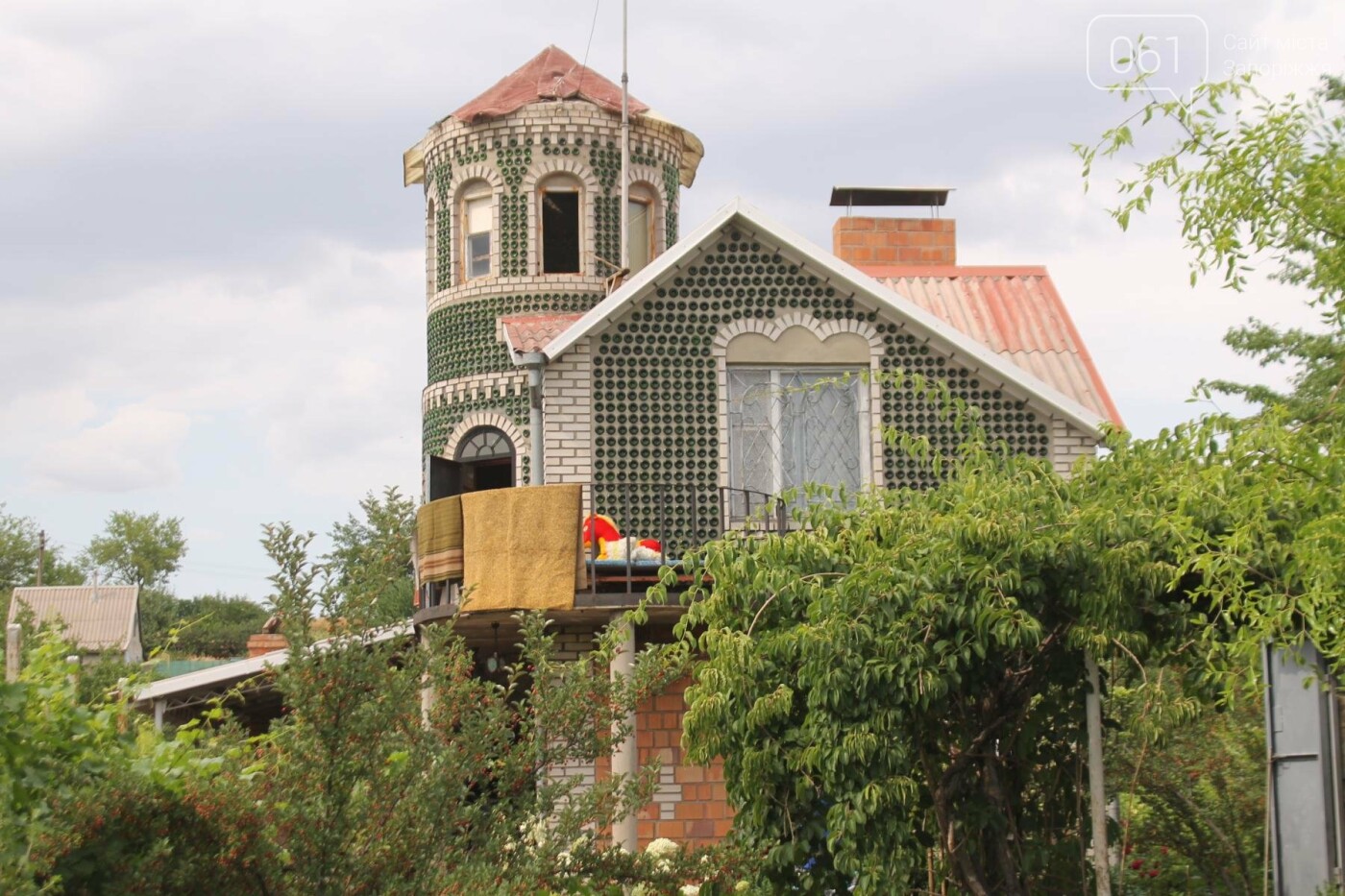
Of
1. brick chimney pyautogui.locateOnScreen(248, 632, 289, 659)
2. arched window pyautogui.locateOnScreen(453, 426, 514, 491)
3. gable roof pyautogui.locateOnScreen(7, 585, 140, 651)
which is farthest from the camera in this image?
gable roof pyautogui.locateOnScreen(7, 585, 140, 651)

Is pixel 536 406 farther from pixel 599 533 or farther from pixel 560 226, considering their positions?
pixel 560 226

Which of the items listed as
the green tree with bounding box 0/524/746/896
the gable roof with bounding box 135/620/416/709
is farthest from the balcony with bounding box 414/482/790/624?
the green tree with bounding box 0/524/746/896

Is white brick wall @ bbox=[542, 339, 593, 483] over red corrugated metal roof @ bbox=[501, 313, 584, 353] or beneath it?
beneath

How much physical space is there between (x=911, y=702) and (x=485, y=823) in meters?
3.50

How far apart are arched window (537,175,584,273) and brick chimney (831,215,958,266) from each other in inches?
130

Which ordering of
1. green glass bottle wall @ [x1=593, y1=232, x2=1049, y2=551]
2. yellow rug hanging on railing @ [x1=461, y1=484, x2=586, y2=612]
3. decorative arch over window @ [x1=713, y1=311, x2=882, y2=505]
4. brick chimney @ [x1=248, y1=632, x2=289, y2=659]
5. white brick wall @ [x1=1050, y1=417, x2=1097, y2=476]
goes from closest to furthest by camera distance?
yellow rug hanging on railing @ [x1=461, y1=484, x2=586, y2=612]
green glass bottle wall @ [x1=593, y1=232, x2=1049, y2=551]
decorative arch over window @ [x1=713, y1=311, x2=882, y2=505]
white brick wall @ [x1=1050, y1=417, x2=1097, y2=476]
brick chimney @ [x1=248, y1=632, x2=289, y2=659]

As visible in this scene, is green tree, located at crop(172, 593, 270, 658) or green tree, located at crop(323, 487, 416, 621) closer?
green tree, located at crop(323, 487, 416, 621)

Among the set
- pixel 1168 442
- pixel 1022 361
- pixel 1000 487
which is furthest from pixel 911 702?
pixel 1022 361

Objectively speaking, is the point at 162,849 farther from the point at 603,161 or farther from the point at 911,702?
the point at 603,161

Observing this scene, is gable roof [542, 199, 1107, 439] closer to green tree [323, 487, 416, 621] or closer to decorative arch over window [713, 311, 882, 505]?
decorative arch over window [713, 311, 882, 505]

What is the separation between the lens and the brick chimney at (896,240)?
20922 millimetres

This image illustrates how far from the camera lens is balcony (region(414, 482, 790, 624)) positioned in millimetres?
15383

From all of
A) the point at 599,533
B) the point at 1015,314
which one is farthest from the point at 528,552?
the point at 1015,314

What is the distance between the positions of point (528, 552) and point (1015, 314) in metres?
6.86
